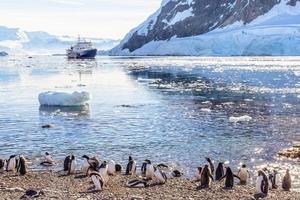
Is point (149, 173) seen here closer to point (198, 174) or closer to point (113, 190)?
point (198, 174)

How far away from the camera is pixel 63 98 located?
3962 cm

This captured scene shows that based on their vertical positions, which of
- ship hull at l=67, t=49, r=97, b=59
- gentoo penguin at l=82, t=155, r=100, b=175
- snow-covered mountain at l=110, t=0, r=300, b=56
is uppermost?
snow-covered mountain at l=110, t=0, r=300, b=56

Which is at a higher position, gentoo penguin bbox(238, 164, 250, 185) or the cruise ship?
gentoo penguin bbox(238, 164, 250, 185)

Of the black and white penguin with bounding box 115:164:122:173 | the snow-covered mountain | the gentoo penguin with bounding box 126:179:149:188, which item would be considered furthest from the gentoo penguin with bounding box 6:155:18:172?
the snow-covered mountain

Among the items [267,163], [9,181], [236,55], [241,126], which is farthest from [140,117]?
[236,55]

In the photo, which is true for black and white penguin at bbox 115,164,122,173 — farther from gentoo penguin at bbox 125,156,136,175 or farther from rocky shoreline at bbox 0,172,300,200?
rocky shoreline at bbox 0,172,300,200

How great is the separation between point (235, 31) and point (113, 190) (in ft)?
473

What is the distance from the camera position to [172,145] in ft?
82.6

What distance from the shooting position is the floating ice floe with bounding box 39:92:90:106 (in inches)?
1549

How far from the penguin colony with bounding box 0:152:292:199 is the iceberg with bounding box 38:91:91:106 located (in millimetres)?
17737

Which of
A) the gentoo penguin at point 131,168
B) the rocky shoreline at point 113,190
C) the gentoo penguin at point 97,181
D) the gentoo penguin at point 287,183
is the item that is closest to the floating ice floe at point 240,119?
the gentoo penguin at point 131,168

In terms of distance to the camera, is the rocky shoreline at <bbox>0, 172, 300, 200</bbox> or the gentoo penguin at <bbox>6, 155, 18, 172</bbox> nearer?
the rocky shoreline at <bbox>0, 172, 300, 200</bbox>

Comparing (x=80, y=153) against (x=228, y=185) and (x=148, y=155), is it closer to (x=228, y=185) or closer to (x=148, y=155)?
(x=148, y=155)

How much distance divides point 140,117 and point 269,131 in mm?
8748
